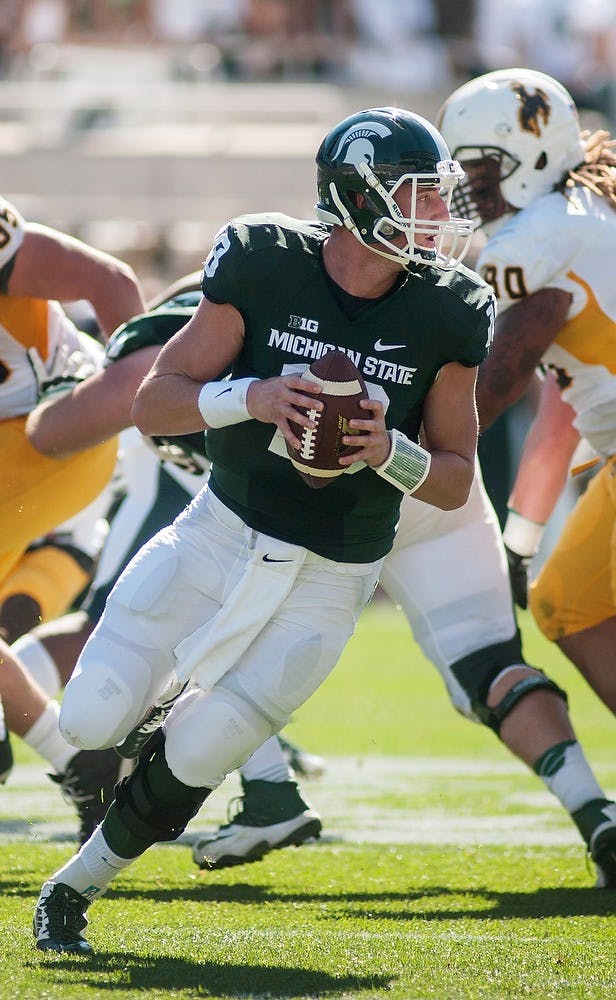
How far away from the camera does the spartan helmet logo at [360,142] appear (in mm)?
3133

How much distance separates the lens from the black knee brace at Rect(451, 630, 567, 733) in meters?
3.88

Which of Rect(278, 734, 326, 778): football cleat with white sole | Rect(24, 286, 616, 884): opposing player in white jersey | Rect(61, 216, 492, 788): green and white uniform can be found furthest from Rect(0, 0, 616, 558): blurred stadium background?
Rect(61, 216, 492, 788): green and white uniform

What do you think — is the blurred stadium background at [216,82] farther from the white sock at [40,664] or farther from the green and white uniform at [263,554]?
the green and white uniform at [263,554]

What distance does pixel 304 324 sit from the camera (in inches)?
122

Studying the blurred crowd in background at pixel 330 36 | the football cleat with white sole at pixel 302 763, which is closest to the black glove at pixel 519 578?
the football cleat with white sole at pixel 302 763

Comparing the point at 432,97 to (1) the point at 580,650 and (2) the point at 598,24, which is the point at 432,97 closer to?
(2) the point at 598,24

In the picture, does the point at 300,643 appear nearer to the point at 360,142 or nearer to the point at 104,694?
the point at 104,694

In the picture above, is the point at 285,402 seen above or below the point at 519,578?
above

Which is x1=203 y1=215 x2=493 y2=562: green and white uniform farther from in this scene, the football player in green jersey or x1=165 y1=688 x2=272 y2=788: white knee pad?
x1=165 y1=688 x2=272 y2=788: white knee pad

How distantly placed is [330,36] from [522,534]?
15.1m

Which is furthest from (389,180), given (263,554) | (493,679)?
(493,679)

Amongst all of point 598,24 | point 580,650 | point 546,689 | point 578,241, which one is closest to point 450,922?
point 546,689

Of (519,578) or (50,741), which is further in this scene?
(519,578)

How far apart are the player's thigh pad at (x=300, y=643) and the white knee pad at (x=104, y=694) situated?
0.17 m
